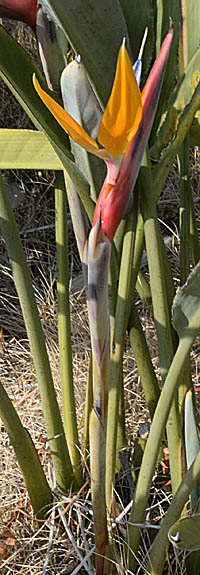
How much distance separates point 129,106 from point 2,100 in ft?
5.01

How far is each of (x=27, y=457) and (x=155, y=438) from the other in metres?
0.16

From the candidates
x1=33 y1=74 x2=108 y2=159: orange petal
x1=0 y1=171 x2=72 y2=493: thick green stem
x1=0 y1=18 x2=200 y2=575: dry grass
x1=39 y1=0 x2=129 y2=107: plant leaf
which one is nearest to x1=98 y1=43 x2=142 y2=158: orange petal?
x1=33 y1=74 x2=108 y2=159: orange petal

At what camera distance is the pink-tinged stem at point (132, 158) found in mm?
307

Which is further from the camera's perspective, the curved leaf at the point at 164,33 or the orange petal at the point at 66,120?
the curved leaf at the point at 164,33

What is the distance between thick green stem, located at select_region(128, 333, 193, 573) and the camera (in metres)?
0.42

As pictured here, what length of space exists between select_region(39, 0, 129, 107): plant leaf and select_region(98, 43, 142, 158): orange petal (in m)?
0.12

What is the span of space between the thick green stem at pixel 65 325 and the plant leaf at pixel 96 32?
172 millimetres

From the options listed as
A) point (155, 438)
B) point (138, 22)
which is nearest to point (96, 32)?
point (138, 22)

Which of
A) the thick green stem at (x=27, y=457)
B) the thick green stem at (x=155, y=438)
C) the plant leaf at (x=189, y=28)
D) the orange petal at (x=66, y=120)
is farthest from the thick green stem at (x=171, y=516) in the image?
the plant leaf at (x=189, y=28)

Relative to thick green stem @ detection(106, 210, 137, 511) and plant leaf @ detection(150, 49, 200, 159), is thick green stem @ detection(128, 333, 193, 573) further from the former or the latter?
plant leaf @ detection(150, 49, 200, 159)

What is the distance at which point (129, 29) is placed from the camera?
46 cm

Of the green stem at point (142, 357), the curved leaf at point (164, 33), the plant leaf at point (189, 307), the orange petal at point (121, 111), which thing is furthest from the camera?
the green stem at point (142, 357)

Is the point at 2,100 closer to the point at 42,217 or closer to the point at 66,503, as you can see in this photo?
the point at 42,217

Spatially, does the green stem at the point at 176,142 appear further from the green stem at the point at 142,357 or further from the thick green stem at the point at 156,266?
the green stem at the point at 142,357
